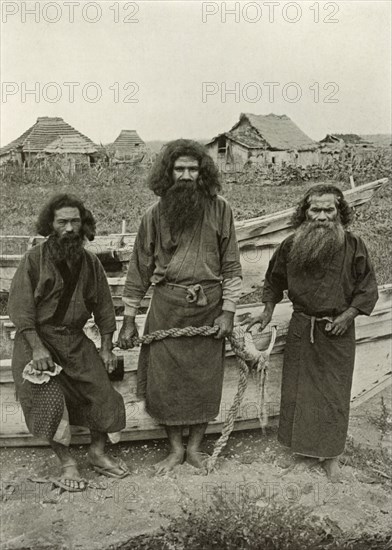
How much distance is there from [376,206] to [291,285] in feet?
6.86

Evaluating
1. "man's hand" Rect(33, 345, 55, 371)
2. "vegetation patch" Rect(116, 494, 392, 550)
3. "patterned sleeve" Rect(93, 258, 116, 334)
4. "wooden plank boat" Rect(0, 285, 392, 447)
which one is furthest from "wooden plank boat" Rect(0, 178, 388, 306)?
"vegetation patch" Rect(116, 494, 392, 550)

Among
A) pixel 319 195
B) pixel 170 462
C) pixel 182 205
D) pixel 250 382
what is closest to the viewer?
pixel 182 205

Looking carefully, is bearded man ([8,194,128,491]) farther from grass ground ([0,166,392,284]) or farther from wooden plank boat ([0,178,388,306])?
wooden plank boat ([0,178,388,306])

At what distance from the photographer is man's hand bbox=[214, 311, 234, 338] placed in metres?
3.36

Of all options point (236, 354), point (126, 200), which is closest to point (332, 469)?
point (236, 354)

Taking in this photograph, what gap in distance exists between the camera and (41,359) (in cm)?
308

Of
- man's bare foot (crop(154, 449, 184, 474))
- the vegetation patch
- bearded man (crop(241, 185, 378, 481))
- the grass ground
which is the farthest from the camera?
the grass ground

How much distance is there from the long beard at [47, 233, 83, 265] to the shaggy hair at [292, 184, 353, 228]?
1343 mm

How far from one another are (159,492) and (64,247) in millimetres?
1524

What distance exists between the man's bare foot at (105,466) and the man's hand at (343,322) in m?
1.53

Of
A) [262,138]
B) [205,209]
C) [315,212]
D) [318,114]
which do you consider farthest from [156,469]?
[318,114]

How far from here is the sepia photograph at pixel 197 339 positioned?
312cm

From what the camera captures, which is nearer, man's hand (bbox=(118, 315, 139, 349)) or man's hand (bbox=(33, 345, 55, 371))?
man's hand (bbox=(33, 345, 55, 371))

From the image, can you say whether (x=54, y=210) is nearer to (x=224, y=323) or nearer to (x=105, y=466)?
(x=224, y=323)
